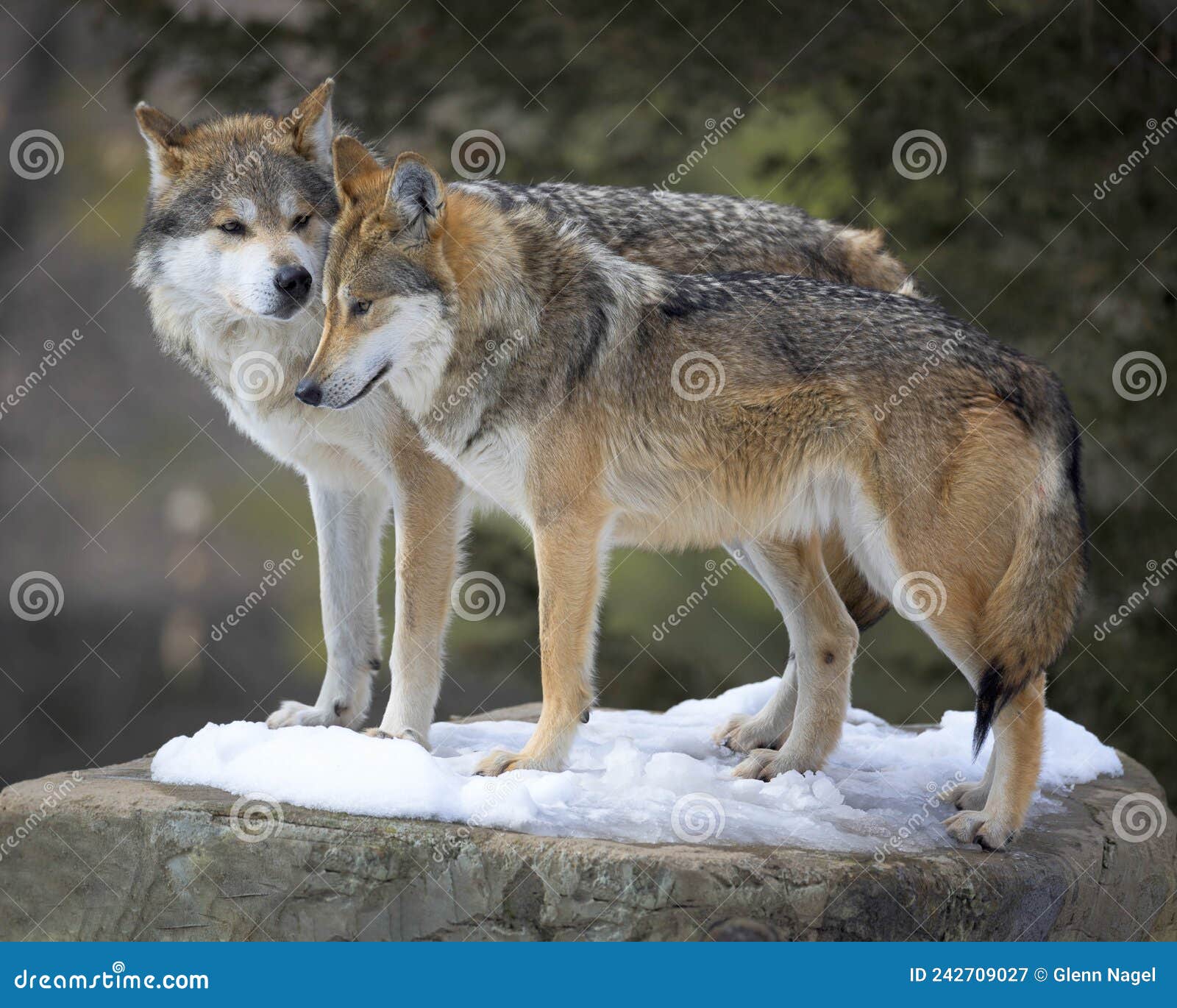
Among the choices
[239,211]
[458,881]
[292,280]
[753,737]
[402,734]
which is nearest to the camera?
[458,881]

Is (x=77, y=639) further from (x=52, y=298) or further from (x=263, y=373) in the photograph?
(x=263, y=373)

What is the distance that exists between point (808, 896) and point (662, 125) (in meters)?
6.71

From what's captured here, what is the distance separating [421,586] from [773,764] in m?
1.64

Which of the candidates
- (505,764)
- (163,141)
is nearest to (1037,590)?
(505,764)

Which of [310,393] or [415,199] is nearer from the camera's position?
[310,393]

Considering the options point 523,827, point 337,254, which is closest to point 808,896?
point 523,827

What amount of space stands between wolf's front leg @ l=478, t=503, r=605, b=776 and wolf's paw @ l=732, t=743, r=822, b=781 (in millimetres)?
866

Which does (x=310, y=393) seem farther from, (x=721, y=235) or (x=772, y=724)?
(x=772, y=724)

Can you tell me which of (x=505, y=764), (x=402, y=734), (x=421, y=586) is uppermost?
(x=421, y=586)

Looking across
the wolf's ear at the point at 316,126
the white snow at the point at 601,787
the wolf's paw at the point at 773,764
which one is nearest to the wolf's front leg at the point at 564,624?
the white snow at the point at 601,787

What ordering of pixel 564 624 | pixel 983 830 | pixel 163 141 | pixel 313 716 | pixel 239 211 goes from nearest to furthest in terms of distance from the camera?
pixel 983 830, pixel 564 624, pixel 239 211, pixel 163 141, pixel 313 716

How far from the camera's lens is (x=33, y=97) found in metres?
12.4

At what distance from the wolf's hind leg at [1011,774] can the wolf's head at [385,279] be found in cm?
250

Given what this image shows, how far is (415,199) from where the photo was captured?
4902 mm
